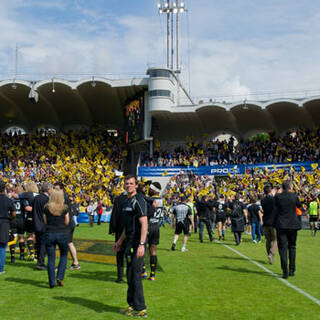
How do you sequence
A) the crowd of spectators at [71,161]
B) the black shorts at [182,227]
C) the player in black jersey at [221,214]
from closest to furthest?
1. the black shorts at [182,227]
2. the player in black jersey at [221,214]
3. the crowd of spectators at [71,161]

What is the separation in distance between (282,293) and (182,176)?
28784mm

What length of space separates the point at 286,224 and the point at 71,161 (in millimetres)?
34651

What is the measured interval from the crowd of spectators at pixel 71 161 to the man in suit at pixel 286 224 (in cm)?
2368

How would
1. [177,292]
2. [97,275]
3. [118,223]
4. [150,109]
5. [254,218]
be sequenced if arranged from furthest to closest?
[150,109], [254,218], [97,275], [118,223], [177,292]

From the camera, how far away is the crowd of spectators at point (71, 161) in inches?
1387

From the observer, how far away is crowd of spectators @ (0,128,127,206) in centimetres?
3522

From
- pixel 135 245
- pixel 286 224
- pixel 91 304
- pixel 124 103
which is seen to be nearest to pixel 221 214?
pixel 286 224

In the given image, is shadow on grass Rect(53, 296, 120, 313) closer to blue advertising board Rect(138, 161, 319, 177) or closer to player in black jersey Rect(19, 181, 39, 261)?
player in black jersey Rect(19, 181, 39, 261)

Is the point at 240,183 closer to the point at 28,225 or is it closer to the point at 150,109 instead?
the point at 150,109

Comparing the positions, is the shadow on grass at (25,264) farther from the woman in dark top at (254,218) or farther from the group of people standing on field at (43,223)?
the woman in dark top at (254,218)

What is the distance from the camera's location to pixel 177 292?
7461 mm

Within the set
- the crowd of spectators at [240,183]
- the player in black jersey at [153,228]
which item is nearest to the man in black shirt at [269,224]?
the player in black jersey at [153,228]

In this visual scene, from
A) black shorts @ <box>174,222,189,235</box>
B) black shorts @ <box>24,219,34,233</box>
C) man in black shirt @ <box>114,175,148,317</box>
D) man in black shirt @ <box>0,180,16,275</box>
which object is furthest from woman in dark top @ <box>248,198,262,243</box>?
man in black shirt @ <box>114,175,148,317</box>

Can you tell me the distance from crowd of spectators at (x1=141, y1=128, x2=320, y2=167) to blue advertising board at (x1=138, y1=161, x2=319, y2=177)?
0.61 metres
